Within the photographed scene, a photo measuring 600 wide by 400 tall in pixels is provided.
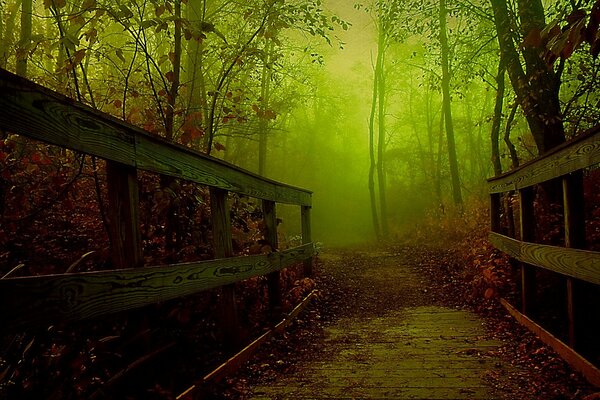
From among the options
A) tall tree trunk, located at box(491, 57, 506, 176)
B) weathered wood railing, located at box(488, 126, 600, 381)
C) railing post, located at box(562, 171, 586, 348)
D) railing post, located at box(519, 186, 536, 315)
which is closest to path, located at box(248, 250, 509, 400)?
railing post, located at box(519, 186, 536, 315)

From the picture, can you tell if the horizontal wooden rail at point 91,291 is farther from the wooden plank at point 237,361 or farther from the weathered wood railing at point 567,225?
the weathered wood railing at point 567,225

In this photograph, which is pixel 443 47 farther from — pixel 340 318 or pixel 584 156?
pixel 584 156

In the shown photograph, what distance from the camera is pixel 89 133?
7.77ft

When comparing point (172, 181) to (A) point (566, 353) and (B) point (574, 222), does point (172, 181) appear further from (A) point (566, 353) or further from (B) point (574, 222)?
(A) point (566, 353)

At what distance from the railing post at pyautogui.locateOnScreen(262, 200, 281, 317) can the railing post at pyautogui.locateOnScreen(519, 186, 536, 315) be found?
300cm

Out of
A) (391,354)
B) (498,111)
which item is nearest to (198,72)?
(498,111)

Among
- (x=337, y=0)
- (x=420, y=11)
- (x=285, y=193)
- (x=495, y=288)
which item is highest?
(x=337, y=0)

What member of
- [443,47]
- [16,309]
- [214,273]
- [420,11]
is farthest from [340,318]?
[443,47]

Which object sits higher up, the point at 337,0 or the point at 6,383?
the point at 337,0

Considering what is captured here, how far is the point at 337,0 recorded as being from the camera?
1219 cm

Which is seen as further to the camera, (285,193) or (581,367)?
(285,193)

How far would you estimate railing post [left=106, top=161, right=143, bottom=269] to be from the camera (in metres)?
2.72

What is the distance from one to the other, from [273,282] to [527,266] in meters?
3.13

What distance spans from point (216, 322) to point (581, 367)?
11.4 ft
